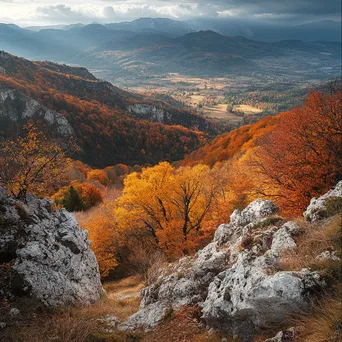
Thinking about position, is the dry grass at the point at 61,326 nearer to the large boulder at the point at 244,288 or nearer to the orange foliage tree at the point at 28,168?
the large boulder at the point at 244,288

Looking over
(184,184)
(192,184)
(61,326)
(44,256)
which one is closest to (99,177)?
(192,184)

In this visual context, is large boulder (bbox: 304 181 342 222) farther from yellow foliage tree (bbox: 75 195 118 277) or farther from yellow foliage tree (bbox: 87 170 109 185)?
yellow foliage tree (bbox: 87 170 109 185)

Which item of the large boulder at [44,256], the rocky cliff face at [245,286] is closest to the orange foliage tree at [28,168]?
the large boulder at [44,256]

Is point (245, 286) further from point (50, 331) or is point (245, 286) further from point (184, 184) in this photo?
point (184, 184)

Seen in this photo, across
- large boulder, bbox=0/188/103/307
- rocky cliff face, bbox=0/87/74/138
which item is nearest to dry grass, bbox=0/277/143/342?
large boulder, bbox=0/188/103/307

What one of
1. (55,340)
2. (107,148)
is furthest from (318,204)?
(107,148)
